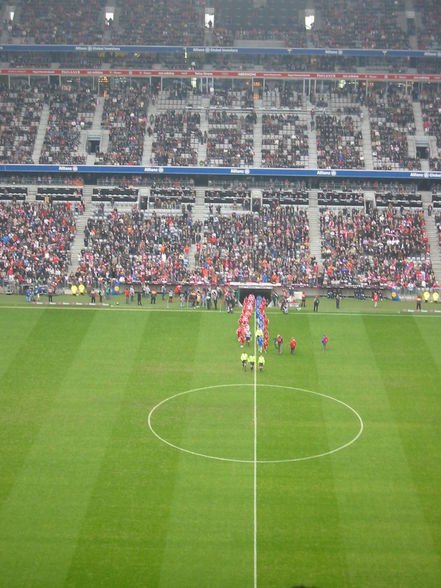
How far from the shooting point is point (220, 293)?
60.2 meters

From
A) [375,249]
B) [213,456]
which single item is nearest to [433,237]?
[375,249]

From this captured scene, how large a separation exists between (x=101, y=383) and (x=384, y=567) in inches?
738

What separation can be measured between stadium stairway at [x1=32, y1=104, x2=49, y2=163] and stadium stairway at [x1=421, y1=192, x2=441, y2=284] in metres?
29.2

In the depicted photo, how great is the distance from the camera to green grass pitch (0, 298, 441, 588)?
29.0m

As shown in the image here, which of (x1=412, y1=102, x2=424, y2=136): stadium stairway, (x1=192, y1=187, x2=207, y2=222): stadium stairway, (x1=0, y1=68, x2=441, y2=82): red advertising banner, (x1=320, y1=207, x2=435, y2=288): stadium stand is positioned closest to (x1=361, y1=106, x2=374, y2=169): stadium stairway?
(x1=0, y1=68, x2=441, y2=82): red advertising banner

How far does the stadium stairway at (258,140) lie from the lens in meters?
70.9

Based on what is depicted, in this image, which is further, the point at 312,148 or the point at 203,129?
the point at 203,129

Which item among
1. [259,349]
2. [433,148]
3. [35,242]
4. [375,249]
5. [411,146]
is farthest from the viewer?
[411,146]

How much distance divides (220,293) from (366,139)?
20442 millimetres

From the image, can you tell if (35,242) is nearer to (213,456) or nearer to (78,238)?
(78,238)

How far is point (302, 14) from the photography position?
7775 cm

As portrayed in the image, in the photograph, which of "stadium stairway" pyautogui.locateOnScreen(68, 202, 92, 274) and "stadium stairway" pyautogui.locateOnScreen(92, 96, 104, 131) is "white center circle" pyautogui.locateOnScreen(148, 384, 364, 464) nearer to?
"stadium stairway" pyautogui.locateOnScreen(68, 202, 92, 274)

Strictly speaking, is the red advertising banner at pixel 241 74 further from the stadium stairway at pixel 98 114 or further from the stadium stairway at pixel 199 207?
the stadium stairway at pixel 199 207

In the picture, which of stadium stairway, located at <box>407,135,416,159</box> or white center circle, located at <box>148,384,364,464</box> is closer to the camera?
white center circle, located at <box>148,384,364,464</box>
